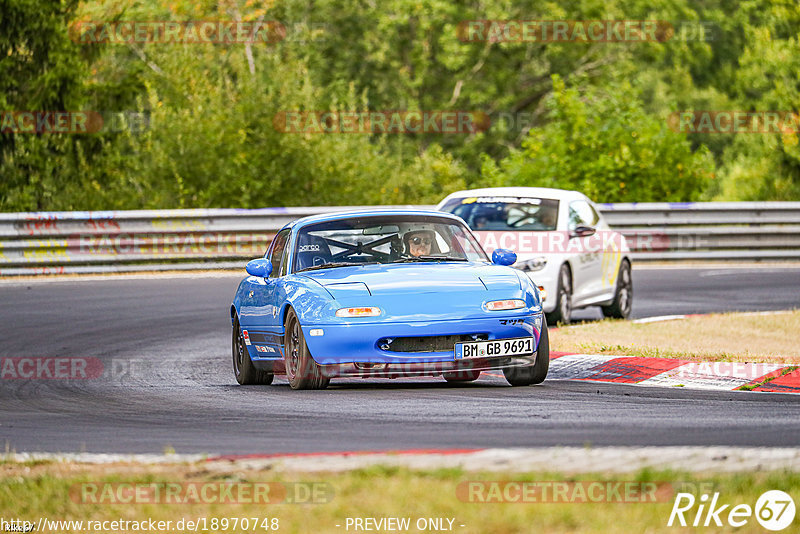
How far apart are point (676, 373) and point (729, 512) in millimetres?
5753

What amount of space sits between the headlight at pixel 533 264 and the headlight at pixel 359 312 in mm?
5880

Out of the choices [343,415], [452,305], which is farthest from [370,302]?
[343,415]

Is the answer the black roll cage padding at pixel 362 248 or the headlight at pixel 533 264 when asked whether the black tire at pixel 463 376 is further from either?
the headlight at pixel 533 264

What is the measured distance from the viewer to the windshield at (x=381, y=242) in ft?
37.2

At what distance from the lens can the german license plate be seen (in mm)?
10086

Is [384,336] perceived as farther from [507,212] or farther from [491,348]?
[507,212]

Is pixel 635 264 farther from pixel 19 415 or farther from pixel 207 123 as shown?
pixel 19 415

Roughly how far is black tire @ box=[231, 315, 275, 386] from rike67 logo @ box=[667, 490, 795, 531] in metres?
6.66

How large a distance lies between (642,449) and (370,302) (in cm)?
366

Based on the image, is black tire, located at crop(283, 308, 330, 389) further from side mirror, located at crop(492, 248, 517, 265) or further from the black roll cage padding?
side mirror, located at crop(492, 248, 517, 265)

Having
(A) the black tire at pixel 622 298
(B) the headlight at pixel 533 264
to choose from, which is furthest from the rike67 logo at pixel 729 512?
(A) the black tire at pixel 622 298

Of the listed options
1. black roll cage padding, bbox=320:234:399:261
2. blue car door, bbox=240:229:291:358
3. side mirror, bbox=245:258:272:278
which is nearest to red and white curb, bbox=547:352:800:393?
black roll cage padding, bbox=320:234:399:261

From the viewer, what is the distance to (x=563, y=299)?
16.3 metres

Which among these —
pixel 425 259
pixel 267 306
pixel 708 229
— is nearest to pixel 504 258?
pixel 425 259
